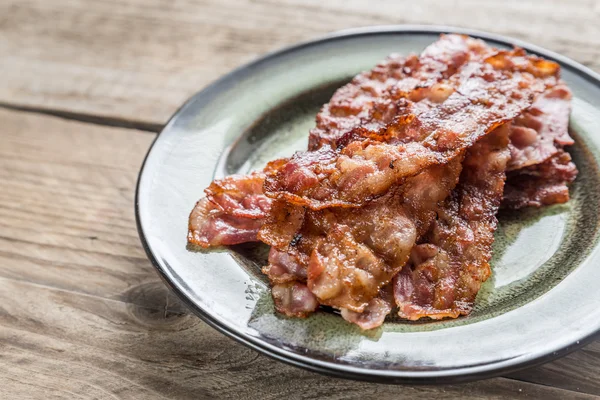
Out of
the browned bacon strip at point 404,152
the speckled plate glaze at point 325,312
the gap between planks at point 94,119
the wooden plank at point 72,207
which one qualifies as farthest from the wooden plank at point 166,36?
the browned bacon strip at point 404,152

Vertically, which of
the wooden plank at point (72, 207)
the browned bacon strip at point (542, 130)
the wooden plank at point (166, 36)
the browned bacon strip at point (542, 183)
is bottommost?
the wooden plank at point (72, 207)

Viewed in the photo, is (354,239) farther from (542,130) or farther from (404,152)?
(542,130)

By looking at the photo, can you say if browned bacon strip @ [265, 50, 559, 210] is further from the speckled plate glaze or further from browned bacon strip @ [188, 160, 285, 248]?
the speckled plate glaze

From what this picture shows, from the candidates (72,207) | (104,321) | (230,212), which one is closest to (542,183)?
(230,212)

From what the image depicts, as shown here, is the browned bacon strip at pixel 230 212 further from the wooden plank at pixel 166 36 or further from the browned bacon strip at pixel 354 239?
the wooden plank at pixel 166 36

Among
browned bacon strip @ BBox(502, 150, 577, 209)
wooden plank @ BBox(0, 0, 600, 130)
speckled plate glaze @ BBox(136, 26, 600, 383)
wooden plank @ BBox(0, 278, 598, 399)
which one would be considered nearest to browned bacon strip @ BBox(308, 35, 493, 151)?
speckled plate glaze @ BBox(136, 26, 600, 383)

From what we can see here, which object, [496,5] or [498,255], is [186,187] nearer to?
[498,255]
